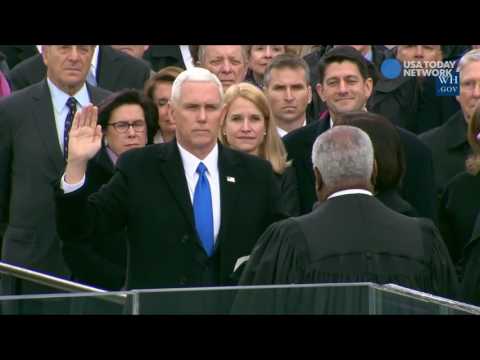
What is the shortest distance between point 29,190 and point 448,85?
373cm

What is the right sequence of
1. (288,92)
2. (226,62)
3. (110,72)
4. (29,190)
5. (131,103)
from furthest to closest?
(110,72) < (226,62) < (288,92) < (131,103) < (29,190)

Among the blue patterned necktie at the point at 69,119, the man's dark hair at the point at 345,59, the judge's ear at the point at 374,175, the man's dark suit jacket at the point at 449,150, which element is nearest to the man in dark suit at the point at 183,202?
the judge's ear at the point at 374,175

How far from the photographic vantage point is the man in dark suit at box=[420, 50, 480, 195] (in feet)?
33.8

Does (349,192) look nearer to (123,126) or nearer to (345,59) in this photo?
(123,126)

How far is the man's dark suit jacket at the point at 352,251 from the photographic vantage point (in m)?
7.04

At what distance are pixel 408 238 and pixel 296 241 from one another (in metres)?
0.53

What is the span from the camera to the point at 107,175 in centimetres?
937

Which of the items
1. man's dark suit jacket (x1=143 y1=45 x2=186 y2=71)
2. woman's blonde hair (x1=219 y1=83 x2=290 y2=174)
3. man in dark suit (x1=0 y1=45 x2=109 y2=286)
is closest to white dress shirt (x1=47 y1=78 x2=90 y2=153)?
man in dark suit (x1=0 y1=45 x2=109 y2=286)

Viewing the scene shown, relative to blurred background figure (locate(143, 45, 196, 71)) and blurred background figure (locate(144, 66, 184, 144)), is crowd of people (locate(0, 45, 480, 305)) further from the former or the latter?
blurred background figure (locate(143, 45, 196, 71))

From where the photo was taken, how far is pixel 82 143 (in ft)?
28.1

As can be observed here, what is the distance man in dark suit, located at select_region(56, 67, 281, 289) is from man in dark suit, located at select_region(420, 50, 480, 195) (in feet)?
6.85

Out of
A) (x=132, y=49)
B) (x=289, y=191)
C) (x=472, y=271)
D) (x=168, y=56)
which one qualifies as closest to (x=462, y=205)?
(x=289, y=191)

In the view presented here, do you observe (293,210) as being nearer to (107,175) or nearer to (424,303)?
(107,175)
